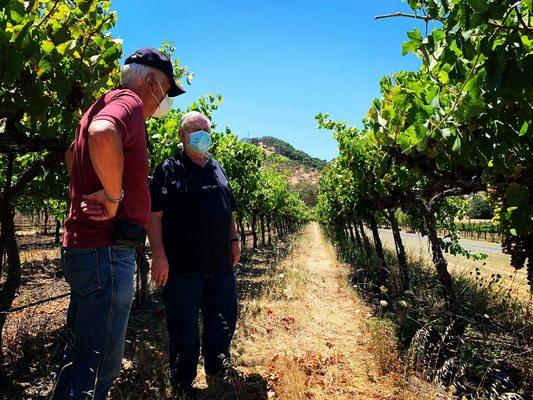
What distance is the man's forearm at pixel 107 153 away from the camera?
1890 millimetres

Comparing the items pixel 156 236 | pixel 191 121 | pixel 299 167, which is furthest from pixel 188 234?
pixel 299 167

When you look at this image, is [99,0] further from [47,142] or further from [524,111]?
[524,111]

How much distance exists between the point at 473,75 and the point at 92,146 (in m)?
1.78

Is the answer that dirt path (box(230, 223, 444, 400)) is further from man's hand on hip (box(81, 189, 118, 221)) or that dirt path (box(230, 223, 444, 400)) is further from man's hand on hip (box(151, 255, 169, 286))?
man's hand on hip (box(81, 189, 118, 221))

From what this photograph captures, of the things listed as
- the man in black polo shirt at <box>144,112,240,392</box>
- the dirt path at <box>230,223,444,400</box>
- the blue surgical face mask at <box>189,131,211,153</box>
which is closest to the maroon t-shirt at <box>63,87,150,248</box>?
the man in black polo shirt at <box>144,112,240,392</box>

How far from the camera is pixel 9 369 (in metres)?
4.18

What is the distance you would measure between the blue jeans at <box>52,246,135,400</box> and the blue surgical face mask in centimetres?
151

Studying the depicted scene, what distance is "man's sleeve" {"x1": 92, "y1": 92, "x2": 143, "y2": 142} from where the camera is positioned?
1.97m

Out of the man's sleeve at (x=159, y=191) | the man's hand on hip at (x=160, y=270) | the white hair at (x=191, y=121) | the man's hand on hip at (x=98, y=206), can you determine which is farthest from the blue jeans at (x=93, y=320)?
the white hair at (x=191, y=121)

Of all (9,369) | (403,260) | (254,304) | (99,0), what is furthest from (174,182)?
(403,260)

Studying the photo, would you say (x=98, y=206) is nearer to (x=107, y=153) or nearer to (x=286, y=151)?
(x=107, y=153)

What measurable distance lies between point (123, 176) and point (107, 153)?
0.90 feet

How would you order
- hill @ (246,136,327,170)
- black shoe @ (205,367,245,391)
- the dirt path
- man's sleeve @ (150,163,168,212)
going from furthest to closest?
1. hill @ (246,136,327,170)
2. the dirt path
3. black shoe @ (205,367,245,391)
4. man's sleeve @ (150,163,168,212)

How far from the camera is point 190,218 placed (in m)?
3.35
